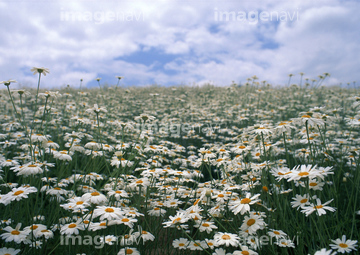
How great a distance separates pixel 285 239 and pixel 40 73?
3.63 m

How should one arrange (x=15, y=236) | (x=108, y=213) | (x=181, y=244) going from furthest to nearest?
(x=181, y=244)
(x=15, y=236)
(x=108, y=213)

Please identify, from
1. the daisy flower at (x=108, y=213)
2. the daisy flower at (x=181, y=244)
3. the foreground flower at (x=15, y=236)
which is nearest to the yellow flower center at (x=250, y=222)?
the daisy flower at (x=181, y=244)

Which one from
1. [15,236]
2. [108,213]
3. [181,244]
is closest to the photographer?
[108,213]

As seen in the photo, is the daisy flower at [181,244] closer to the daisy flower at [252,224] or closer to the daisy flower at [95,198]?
the daisy flower at [252,224]

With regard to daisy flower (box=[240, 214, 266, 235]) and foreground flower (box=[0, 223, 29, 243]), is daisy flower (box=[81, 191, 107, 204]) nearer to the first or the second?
foreground flower (box=[0, 223, 29, 243])

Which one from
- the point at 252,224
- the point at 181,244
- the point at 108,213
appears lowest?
the point at 181,244

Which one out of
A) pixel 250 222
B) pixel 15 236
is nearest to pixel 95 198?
pixel 15 236

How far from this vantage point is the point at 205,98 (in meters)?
12.5

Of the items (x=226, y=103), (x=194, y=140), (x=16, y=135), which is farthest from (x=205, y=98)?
(x=16, y=135)

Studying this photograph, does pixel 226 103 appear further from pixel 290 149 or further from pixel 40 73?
pixel 40 73

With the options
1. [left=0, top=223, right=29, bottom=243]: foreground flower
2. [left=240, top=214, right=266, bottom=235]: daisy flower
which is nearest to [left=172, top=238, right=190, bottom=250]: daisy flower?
[left=240, top=214, right=266, bottom=235]: daisy flower

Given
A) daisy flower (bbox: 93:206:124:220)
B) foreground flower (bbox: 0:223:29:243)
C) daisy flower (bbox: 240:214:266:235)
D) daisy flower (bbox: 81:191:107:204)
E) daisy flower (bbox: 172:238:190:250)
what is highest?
daisy flower (bbox: 81:191:107:204)

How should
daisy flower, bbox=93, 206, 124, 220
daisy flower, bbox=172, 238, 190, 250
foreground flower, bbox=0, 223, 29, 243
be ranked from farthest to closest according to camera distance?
daisy flower, bbox=172, 238, 190, 250 → foreground flower, bbox=0, 223, 29, 243 → daisy flower, bbox=93, 206, 124, 220

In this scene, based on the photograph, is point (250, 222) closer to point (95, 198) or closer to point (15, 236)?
point (95, 198)
